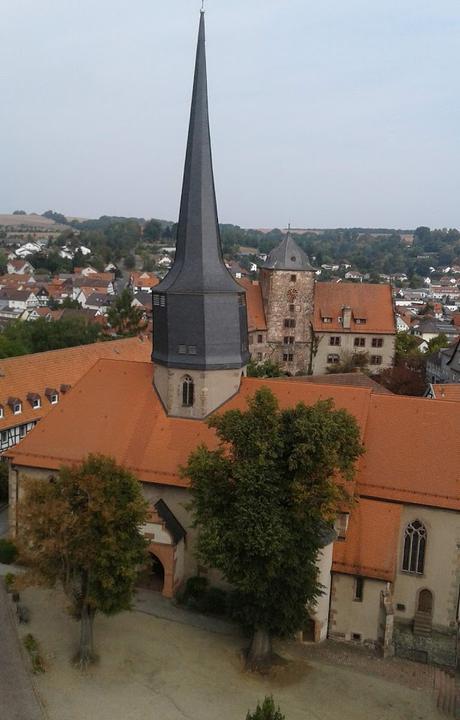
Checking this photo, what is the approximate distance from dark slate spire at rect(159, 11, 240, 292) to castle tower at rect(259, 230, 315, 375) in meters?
40.5

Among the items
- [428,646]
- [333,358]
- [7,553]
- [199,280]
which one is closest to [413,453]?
[428,646]

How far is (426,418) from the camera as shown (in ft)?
95.1

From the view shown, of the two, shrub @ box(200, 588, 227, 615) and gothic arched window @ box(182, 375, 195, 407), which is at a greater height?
gothic arched window @ box(182, 375, 195, 407)

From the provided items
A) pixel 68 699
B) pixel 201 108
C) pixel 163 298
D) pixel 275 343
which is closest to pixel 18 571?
pixel 68 699

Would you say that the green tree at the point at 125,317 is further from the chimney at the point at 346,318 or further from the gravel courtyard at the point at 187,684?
the gravel courtyard at the point at 187,684

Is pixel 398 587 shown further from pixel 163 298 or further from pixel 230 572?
pixel 163 298

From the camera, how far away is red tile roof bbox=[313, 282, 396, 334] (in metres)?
73.4

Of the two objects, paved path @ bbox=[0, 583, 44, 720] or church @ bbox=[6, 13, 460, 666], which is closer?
paved path @ bbox=[0, 583, 44, 720]

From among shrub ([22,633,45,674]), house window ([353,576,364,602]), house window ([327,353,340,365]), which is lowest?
shrub ([22,633,45,674])

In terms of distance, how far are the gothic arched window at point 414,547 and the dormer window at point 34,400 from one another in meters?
29.3

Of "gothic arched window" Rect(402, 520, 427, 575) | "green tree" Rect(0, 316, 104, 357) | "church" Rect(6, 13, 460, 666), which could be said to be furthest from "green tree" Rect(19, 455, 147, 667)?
"green tree" Rect(0, 316, 104, 357)

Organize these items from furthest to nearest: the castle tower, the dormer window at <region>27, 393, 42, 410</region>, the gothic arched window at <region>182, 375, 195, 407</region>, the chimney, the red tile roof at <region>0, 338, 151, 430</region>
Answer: the chimney, the castle tower, the dormer window at <region>27, 393, 42, 410</region>, the red tile roof at <region>0, 338, 151, 430</region>, the gothic arched window at <region>182, 375, 195, 407</region>

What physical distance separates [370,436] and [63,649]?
15.7 meters

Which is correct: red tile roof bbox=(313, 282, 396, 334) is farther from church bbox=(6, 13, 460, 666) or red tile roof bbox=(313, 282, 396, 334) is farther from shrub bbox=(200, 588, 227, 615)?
shrub bbox=(200, 588, 227, 615)
